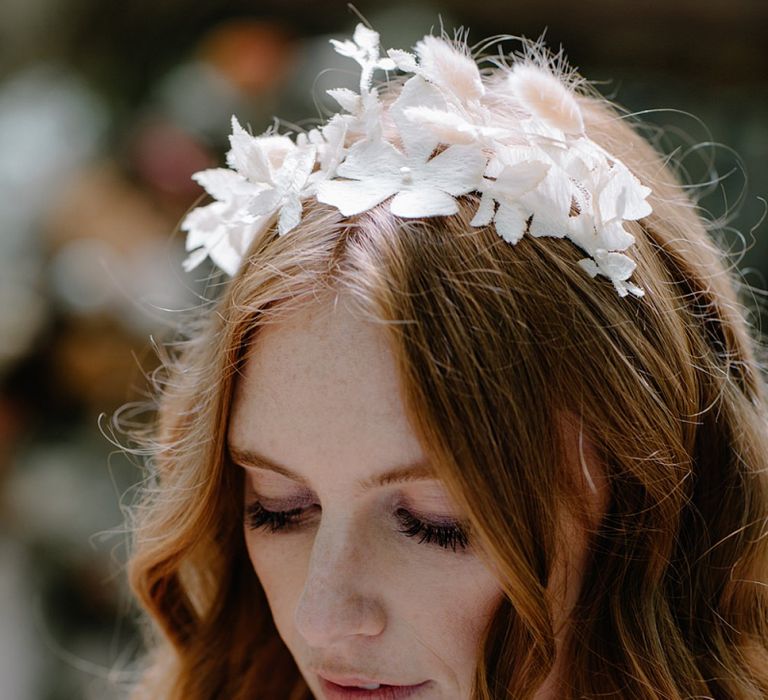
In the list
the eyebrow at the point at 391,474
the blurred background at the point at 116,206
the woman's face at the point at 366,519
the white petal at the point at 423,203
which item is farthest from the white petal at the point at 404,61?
the blurred background at the point at 116,206

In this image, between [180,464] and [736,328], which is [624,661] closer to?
[736,328]

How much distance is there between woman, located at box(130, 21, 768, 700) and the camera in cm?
74

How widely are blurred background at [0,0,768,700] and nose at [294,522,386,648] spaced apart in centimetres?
116

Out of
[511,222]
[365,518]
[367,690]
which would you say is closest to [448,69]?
[511,222]

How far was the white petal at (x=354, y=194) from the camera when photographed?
0.80 metres

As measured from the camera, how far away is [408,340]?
74 cm

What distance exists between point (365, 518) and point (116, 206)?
1360 millimetres

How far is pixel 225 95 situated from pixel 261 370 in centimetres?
127

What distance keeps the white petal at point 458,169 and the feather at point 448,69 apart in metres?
0.06

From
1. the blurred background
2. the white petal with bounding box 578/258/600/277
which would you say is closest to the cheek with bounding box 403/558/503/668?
the white petal with bounding box 578/258/600/277

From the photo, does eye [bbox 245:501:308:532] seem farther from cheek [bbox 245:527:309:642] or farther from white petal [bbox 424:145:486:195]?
white petal [bbox 424:145:486:195]

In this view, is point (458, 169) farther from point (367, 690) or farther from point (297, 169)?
point (367, 690)

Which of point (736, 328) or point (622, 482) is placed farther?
point (736, 328)

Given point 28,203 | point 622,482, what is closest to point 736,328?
point 622,482
